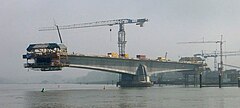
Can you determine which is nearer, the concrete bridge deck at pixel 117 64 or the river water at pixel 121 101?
the river water at pixel 121 101

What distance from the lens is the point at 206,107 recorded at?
206 feet

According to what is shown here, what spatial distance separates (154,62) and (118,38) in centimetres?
2014

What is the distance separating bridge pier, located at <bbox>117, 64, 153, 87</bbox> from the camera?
170500mm

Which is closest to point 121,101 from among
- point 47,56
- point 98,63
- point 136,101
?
point 136,101

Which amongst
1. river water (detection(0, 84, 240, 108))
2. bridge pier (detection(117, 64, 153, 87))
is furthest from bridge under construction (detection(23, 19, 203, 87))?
river water (detection(0, 84, 240, 108))

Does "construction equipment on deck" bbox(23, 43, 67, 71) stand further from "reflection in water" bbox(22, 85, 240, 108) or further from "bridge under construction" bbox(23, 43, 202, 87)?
"reflection in water" bbox(22, 85, 240, 108)

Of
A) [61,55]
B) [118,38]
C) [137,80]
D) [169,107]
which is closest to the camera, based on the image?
[169,107]

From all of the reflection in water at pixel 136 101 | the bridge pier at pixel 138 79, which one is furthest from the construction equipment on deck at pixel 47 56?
the bridge pier at pixel 138 79

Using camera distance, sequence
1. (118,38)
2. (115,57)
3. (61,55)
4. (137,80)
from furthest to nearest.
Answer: (118,38)
(137,80)
(115,57)
(61,55)

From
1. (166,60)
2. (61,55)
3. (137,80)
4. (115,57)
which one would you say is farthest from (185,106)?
(166,60)

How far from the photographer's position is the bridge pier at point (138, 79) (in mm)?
170500

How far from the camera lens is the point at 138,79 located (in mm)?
172750

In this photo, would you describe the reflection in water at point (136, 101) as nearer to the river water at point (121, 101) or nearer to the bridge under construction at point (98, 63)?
the river water at point (121, 101)

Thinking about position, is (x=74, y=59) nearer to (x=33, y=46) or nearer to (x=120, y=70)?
(x=33, y=46)
